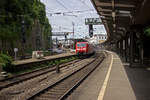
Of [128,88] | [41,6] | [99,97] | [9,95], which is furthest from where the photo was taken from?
[41,6]

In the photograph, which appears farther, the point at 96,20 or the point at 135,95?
the point at 96,20

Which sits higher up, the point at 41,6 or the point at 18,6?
the point at 41,6

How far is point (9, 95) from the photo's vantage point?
877 cm

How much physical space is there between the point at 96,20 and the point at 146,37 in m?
26.2

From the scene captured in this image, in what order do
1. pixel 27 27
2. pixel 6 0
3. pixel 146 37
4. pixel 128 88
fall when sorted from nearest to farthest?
pixel 128 88 < pixel 146 37 < pixel 6 0 < pixel 27 27

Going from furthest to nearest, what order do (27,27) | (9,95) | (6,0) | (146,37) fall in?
(27,27)
(6,0)
(146,37)
(9,95)

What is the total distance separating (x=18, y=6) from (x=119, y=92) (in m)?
36.3

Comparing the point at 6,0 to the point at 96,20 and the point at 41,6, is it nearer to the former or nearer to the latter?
the point at 96,20

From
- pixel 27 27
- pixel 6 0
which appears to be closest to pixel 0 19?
pixel 6 0

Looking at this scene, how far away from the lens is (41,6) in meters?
68.1

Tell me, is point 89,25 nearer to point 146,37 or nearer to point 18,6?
point 18,6

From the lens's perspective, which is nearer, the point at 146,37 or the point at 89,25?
the point at 146,37

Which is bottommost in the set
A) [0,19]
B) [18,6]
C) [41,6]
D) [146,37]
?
[146,37]

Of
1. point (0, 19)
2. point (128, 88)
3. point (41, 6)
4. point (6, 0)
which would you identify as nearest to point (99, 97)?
point (128, 88)
